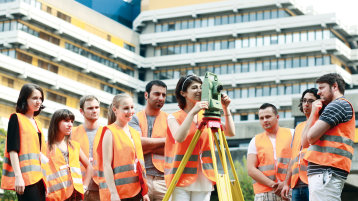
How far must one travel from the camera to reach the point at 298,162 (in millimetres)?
6945

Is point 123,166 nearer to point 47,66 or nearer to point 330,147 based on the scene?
point 330,147

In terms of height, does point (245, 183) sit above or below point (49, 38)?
below

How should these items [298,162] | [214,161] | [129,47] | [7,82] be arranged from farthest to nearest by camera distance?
[129,47], [7,82], [298,162], [214,161]

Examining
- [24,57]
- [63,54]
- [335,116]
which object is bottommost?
[335,116]

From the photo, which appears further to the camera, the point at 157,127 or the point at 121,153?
the point at 157,127

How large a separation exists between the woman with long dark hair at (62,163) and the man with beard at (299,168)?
2.23 meters

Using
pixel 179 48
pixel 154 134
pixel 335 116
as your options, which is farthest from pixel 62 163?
A: pixel 179 48

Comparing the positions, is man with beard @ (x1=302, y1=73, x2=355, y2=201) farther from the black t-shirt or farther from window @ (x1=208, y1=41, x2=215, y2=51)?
window @ (x1=208, y1=41, x2=215, y2=51)

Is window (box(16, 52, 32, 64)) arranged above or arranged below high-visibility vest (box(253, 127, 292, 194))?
above

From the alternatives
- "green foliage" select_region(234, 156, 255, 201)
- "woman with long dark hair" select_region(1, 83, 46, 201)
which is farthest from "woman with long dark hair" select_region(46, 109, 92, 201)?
"green foliage" select_region(234, 156, 255, 201)

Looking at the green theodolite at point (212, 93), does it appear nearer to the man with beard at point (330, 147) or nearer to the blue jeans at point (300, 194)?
the man with beard at point (330, 147)

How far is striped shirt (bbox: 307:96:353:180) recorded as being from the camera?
5.68 meters

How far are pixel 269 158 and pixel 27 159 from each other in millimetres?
2751

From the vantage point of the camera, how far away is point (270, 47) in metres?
68.3
